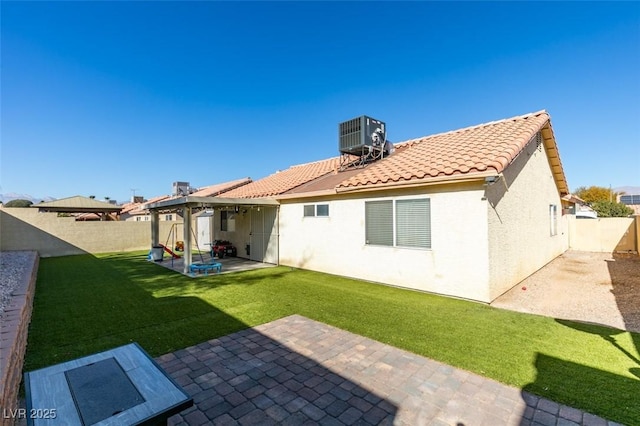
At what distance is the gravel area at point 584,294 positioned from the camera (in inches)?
248

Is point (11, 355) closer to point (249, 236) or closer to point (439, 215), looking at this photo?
point (439, 215)

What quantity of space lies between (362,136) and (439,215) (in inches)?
223

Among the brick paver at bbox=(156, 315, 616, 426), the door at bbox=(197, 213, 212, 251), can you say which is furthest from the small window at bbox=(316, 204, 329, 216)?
the door at bbox=(197, 213, 212, 251)

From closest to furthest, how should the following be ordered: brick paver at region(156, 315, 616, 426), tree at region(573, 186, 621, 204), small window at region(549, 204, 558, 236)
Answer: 1. brick paver at region(156, 315, 616, 426)
2. small window at region(549, 204, 558, 236)
3. tree at region(573, 186, 621, 204)

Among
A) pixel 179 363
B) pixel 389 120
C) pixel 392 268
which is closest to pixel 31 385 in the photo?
pixel 179 363

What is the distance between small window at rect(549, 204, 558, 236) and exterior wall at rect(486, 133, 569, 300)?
1.14 ft

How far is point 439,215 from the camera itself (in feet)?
25.5

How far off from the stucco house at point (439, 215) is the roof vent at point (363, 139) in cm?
85

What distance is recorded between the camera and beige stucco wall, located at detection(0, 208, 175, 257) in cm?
1691

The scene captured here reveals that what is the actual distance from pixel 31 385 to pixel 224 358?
2459mm

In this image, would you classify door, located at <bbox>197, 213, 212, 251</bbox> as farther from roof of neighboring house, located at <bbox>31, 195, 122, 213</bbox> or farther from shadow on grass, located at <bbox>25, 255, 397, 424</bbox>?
shadow on grass, located at <bbox>25, 255, 397, 424</bbox>

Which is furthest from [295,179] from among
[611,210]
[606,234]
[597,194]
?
[597,194]

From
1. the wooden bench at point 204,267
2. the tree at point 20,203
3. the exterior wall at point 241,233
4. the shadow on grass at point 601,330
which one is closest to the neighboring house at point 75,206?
the exterior wall at point 241,233

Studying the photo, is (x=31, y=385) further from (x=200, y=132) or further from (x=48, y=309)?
(x=200, y=132)
